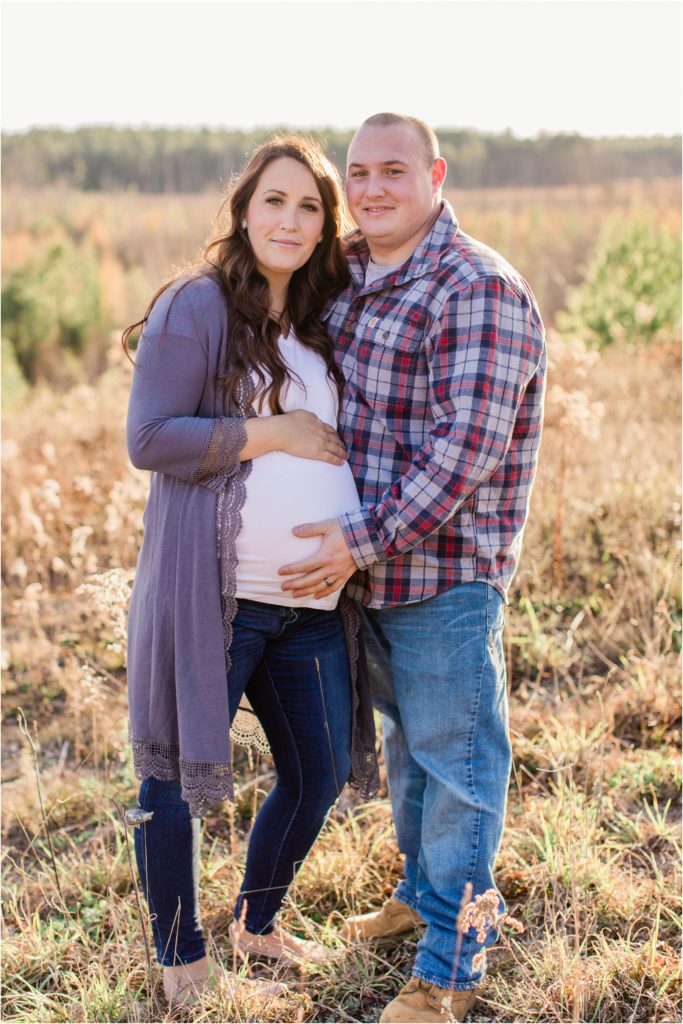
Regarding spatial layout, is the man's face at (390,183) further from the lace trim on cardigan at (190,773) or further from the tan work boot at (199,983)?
the tan work boot at (199,983)

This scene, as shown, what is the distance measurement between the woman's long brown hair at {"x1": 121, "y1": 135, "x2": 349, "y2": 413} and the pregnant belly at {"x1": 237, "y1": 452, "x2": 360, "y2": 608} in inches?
7.6

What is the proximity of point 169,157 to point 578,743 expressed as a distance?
62.4 metres

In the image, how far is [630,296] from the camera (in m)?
9.82

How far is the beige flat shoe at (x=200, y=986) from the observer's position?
8.34 feet

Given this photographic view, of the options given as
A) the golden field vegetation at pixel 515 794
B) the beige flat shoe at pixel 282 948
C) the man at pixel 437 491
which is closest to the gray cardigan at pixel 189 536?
the man at pixel 437 491

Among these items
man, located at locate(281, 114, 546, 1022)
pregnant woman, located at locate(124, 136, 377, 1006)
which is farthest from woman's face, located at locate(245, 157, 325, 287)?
man, located at locate(281, 114, 546, 1022)

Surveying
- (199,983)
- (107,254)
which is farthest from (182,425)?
(107,254)

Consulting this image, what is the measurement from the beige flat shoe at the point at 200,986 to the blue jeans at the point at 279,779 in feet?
0.15

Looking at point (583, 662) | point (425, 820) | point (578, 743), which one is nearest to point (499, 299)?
point (425, 820)

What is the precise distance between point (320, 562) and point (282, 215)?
991mm

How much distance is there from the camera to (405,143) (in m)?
2.60

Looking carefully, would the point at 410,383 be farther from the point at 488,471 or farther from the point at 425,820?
the point at 425,820

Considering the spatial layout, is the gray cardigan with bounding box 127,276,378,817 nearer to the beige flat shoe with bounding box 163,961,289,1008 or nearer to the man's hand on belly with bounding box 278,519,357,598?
the man's hand on belly with bounding box 278,519,357,598

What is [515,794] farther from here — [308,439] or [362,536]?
[308,439]
